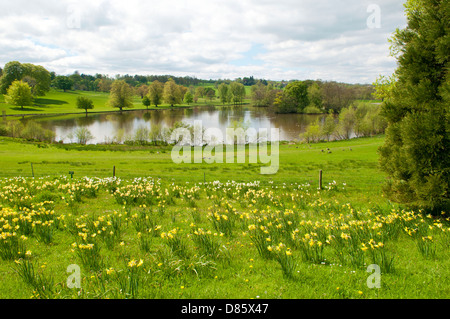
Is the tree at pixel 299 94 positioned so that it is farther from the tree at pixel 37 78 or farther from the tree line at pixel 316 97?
the tree at pixel 37 78

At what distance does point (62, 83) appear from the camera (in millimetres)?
143500

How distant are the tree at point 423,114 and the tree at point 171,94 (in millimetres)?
122134

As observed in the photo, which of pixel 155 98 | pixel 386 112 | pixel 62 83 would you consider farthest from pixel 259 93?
pixel 386 112

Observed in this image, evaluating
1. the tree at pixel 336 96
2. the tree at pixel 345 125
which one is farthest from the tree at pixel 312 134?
the tree at pixel 336 96

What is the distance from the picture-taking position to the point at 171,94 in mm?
127188

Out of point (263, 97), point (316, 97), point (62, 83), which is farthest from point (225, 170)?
point (62, 83)

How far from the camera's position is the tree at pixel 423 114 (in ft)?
29.8

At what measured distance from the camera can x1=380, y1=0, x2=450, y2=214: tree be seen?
9078 millimetres

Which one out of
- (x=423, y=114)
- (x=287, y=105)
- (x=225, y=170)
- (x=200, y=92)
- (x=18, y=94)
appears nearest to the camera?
(x=423, y=114)

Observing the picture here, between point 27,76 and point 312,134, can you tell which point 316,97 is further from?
point 27,76

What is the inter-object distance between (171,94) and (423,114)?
125 m

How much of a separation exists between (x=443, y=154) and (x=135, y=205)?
1148cm

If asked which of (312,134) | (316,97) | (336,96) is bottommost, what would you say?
(312,134)

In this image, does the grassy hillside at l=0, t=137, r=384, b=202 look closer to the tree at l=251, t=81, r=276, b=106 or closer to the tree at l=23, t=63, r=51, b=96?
the tree at l=251, t=81, r=276, b=106
